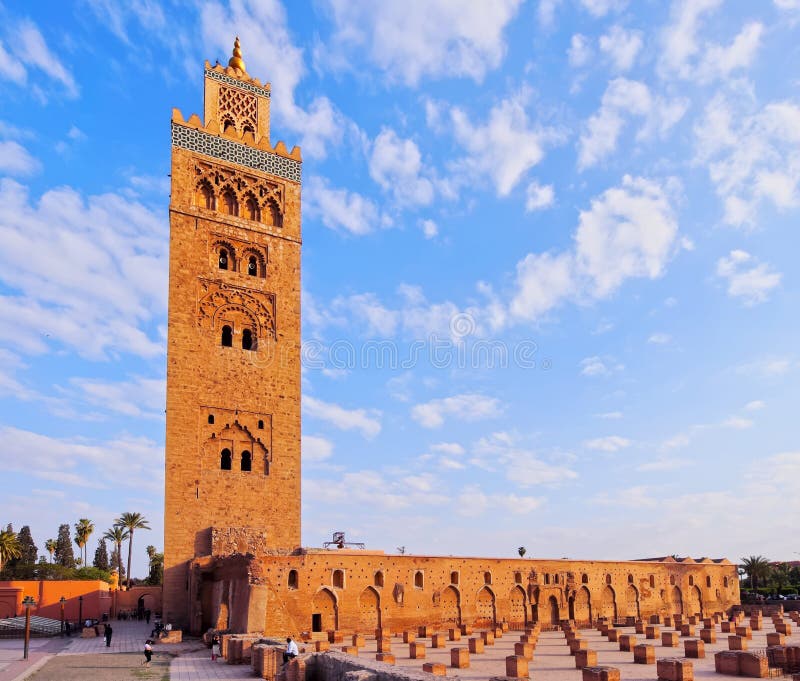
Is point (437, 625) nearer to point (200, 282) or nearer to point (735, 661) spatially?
point (735, 661)

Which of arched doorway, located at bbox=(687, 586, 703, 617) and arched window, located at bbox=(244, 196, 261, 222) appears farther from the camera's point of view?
arched doorway, located at bbox=(687, 586, 703, 617)

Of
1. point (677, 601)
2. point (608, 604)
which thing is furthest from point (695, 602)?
point (608, 604)

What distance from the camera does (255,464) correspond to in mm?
25281

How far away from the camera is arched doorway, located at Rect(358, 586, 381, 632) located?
22.5 metres

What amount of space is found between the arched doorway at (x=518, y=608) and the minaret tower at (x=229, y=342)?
8522mm

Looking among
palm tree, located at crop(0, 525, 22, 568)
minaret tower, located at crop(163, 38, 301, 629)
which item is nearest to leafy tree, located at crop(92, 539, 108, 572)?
palm tree, located at crop(0, 525, 22, 568)

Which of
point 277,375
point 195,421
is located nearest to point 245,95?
point 277,375

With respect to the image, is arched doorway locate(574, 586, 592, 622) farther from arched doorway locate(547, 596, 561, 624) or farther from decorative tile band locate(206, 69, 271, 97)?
decorative tile band locate(206, 69, 271, 97)

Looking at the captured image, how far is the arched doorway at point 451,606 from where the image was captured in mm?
24375

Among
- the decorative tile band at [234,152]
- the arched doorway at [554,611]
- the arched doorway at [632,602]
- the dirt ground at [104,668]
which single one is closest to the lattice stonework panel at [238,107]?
the decorative tile band at [234,152]

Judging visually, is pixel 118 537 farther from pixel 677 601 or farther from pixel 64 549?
pixel 677 601

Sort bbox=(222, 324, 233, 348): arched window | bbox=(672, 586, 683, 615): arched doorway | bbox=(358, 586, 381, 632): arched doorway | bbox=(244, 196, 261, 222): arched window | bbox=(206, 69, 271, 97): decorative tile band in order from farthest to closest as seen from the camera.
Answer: bbox=(672, 586, 683, 615): arched doorway < bbox=(206, 69, 271, 97): decorative tile band < bbox=(244, 196, 261, 222): arched window < bbox=(222, 324, 233, 348): arched window < bbox=(358, 586, 381, 632): arched doorway

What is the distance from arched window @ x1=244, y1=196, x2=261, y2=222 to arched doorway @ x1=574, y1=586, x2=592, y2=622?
20.0m

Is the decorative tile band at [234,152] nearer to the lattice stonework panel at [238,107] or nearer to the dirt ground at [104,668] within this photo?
the lattice stonework panel at [238,107]
